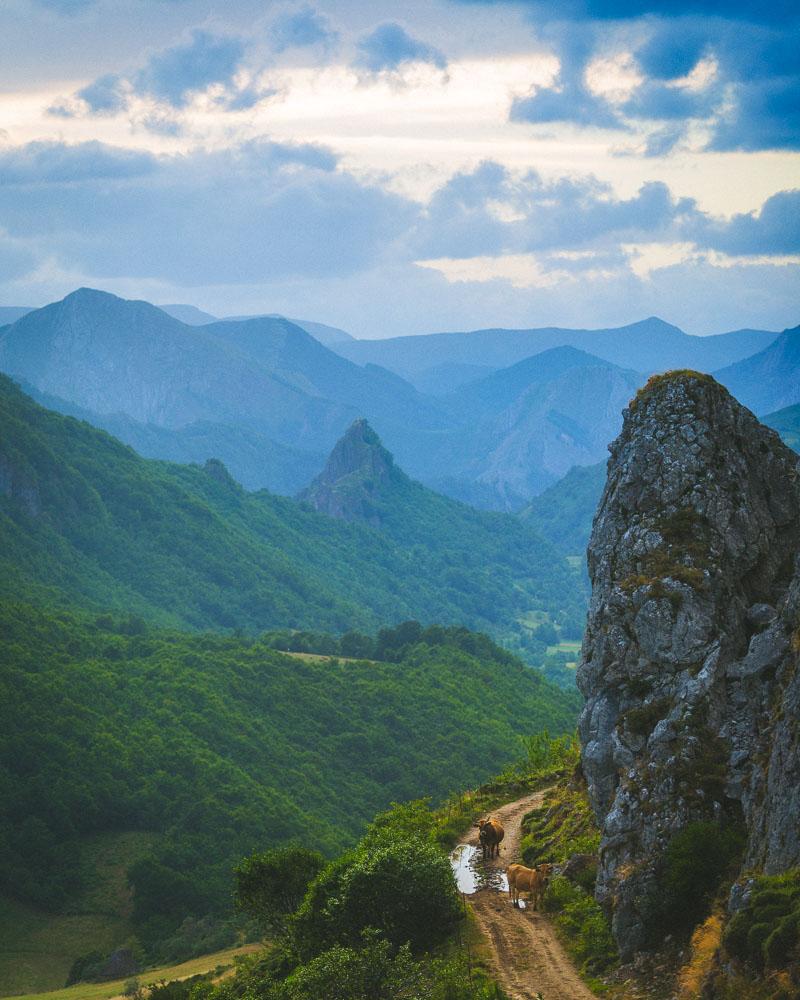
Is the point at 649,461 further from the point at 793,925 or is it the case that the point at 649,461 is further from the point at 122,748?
the point at 122,748

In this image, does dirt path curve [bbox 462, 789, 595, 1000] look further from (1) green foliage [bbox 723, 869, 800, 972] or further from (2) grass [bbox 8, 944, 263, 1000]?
(2) grass [bbox 8, 944, 263, 1000]

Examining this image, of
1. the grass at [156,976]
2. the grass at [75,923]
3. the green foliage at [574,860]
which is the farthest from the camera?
the grass at [75,923]

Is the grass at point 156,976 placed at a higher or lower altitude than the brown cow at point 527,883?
lower

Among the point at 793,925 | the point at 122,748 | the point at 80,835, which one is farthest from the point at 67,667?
the point at 793,925

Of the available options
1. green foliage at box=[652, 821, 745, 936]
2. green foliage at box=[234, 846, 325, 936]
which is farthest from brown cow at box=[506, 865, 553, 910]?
green foliage at box=[234, 846, 325, 936]

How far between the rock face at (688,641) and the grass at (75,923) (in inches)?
2371

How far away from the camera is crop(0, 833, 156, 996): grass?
7938 centimetres

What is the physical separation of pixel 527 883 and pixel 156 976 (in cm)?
3853

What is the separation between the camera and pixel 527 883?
3209 cm

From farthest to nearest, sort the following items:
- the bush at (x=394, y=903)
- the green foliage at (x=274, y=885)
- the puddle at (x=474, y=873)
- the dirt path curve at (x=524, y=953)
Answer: the green foliage at (x=274, y=885) < the puddle at (x=474, y=873) < the bush at (x=394, y=903) < the dirt path curve at (x=524, y=953)

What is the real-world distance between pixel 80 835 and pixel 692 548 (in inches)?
3559

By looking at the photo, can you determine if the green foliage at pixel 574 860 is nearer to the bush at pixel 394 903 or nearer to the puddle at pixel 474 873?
the puddle at pixel 474 873

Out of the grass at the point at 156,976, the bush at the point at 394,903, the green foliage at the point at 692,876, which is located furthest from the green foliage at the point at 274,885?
the grass at the point at 156,976

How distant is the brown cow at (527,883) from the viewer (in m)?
32.0
